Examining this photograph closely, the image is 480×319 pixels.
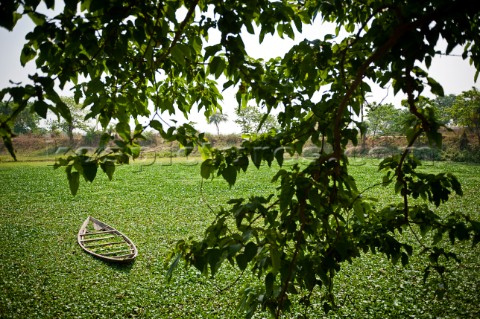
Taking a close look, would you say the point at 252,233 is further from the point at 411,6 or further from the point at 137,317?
the point at 137,317

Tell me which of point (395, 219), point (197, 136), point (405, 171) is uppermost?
point (197, 136)

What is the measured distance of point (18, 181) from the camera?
58.2 ft

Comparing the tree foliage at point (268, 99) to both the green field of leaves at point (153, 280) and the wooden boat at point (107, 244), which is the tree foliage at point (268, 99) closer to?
the green field of leaves at point (153, 280)

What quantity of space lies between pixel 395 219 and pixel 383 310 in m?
3.26

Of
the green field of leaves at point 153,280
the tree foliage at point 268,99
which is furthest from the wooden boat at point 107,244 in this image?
the tree foliage at point 268,99

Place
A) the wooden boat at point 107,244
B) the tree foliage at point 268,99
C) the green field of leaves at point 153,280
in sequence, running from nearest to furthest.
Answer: the tree foliage at point 268,99 < the green field of leaves at point 153,280 < the wooden boat at point 107,244

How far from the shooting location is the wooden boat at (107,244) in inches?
258

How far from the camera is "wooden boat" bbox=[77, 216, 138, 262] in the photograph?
6.54 meters

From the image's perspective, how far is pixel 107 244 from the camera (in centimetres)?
743

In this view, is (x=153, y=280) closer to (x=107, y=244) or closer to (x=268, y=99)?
(x=107, y=244)

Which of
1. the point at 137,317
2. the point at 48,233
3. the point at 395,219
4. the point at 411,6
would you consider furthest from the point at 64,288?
the point at 411,6

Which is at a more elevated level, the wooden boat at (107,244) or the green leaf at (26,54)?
the green leaf at (26,54)

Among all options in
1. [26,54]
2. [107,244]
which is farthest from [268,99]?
[107,244]

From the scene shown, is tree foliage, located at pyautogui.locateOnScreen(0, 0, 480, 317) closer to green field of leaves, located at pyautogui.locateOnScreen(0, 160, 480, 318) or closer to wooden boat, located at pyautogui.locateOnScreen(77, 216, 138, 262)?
green field of leaves, located at pyautogui.locateOnScreen(0, 160, 480, 318)
